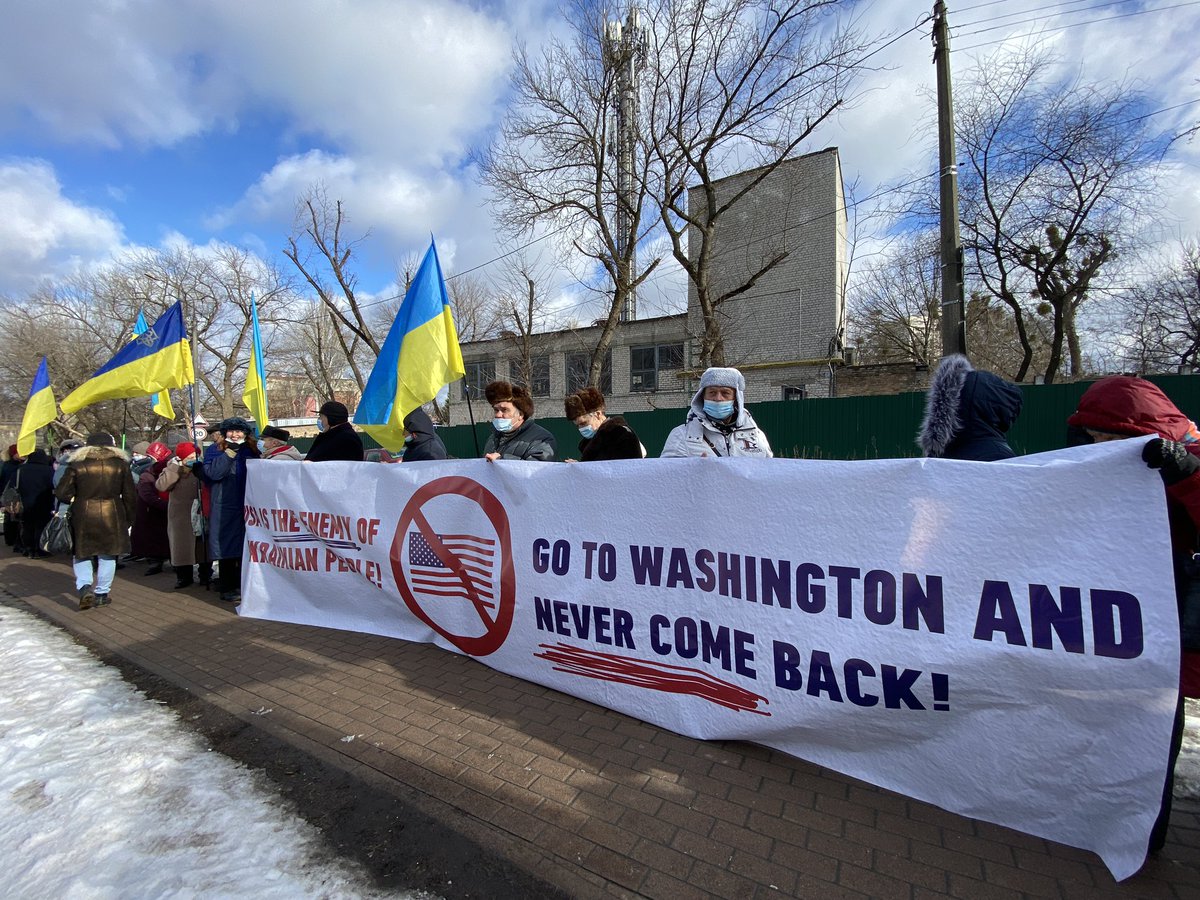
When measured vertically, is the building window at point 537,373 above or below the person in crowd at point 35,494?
above

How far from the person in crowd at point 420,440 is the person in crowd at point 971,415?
13.0 feet

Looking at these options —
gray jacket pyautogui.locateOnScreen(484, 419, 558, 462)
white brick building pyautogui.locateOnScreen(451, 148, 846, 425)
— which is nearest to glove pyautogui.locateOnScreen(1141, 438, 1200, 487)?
gray jacket pyautogui.locateOnScreen(484, 419, 558, 462)

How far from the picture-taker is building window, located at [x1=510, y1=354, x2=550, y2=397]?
28781mm

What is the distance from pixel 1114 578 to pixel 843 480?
0.90m

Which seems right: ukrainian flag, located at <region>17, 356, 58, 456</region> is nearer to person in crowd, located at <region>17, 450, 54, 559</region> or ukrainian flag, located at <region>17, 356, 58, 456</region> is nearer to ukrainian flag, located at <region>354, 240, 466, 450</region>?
person in crowd, located at <region>17, 450, 54, 559</region>

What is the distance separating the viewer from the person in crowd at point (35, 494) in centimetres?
815

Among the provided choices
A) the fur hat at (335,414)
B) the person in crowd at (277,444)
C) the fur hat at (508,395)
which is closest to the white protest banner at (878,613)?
the fur hat at (508,395)

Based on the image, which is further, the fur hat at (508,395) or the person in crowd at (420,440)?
the person in crowd at (420,440)

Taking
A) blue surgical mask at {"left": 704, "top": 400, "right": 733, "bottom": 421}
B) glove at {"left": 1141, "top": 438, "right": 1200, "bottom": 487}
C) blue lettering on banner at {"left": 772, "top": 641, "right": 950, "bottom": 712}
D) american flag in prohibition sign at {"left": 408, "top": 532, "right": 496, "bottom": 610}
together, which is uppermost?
blue surgical mask at {"left": 704, "top": 400, "right": 733, "bottom": 421}

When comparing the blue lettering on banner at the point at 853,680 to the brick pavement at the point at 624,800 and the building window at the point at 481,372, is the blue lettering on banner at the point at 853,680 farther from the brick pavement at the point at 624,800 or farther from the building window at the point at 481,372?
Result: the building window at the point at 481,372

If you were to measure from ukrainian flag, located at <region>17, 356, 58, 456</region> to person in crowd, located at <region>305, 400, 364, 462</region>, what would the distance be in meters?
4.68

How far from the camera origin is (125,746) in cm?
299

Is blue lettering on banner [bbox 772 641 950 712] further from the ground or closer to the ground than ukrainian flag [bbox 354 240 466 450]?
closer to the ground

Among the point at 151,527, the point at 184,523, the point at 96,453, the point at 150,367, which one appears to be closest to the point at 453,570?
the point at 184,523
